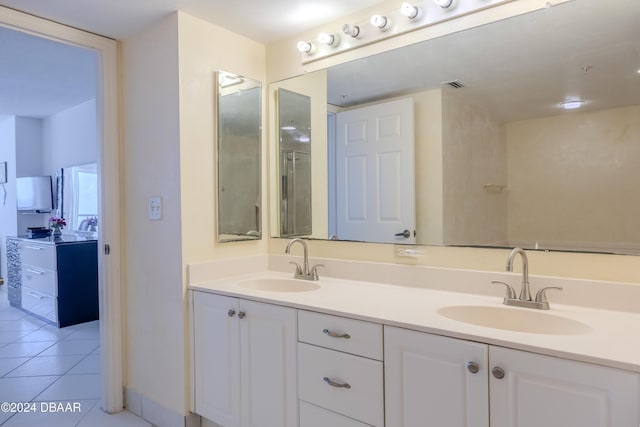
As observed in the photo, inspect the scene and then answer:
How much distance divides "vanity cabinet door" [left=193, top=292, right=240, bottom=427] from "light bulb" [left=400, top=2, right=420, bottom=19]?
1.55m

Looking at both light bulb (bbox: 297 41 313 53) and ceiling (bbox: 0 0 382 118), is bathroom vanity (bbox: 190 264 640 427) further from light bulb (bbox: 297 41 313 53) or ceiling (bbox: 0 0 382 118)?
ceiling (bbox: 0 0 382 118)

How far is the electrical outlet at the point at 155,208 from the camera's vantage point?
213 centimetres

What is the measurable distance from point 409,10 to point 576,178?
3.40ft

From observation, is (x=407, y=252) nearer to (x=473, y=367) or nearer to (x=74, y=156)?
(x=473, y=367)

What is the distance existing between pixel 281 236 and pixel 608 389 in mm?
1764

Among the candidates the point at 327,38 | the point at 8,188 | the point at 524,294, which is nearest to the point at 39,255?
the point at 8,188

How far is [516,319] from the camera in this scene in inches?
59.5

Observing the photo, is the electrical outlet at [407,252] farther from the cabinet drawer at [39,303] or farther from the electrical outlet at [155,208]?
the cabinet drawer at [39,303]

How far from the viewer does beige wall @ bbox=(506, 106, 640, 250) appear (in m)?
1.48

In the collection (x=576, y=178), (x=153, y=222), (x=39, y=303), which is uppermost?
(x=576, y=178)

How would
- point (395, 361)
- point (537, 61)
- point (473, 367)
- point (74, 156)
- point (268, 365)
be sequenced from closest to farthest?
point (473, 367), point (395, 361), point (537, 61), point (268, 365), point (74, 156)

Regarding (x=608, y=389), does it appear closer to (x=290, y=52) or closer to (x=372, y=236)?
(x=372, y=236)

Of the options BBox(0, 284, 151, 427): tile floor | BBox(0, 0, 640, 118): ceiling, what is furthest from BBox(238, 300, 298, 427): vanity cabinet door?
BBox(0, 0, 640, 118): ceiling

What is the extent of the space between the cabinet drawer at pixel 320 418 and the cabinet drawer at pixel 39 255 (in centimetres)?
342
